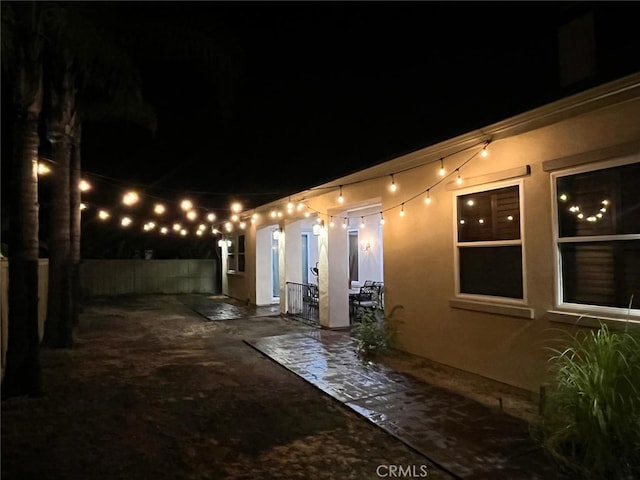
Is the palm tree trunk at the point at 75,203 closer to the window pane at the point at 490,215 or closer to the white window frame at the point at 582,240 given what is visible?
the window pane at the point at 490,215

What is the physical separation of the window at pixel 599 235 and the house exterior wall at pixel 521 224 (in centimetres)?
14

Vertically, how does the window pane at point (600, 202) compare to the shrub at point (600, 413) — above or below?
above

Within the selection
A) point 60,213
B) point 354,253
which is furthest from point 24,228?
point 354,253

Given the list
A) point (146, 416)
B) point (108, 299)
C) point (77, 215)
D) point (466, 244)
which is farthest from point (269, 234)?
point (146, 416)

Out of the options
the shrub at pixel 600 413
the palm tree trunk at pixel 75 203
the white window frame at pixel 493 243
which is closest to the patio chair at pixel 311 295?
the palm tree trunk at pixel 75 203

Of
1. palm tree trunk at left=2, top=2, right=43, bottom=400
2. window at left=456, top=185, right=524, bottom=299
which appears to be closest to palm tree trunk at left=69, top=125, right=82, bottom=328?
palm tree trunk at left=2, top=2, right=43, bottom=400

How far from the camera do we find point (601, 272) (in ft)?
16.9

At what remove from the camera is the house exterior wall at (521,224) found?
505 cm

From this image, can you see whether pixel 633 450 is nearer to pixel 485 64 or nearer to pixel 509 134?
pixel 509 134

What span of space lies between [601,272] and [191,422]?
478 cm

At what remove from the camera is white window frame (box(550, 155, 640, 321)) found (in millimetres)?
4781

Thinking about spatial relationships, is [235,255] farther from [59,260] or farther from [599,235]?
[599,235]

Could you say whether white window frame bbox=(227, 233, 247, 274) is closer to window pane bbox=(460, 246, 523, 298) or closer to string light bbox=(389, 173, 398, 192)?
string light bbox=(389, 173, 398, 192)

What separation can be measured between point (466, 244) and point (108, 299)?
667 inches
